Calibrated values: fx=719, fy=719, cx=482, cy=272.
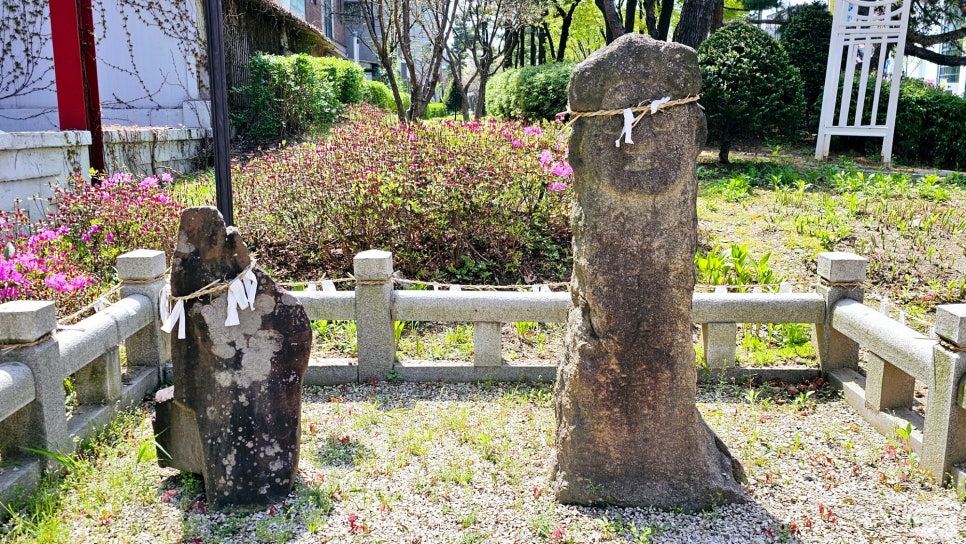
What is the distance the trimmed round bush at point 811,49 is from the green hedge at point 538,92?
13.4 ft

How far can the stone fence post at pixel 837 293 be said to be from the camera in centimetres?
422

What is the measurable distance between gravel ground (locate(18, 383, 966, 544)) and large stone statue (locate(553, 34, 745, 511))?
141 millimetres

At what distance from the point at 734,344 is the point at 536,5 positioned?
1528cm

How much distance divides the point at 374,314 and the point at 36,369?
1835 millimetres

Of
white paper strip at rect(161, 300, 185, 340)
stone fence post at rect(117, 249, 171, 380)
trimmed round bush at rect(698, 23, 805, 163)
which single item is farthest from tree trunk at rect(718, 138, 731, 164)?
white paper strip at rect(161, 300, 185, 340)

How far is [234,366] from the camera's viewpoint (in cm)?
292

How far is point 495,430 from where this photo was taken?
12.2ft

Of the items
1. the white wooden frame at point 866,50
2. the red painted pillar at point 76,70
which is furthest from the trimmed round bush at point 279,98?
the white wooden frame at point 866,50

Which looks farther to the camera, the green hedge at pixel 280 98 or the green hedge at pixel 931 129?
the green hedge at pixel 280 98

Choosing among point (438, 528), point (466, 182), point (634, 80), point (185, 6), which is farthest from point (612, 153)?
point (185, 6)

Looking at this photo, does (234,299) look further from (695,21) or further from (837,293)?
(695,21)

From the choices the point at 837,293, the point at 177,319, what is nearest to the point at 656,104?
the point at 177,319

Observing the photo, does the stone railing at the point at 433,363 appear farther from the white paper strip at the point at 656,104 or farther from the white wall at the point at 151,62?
the white wall at the point at 151,62

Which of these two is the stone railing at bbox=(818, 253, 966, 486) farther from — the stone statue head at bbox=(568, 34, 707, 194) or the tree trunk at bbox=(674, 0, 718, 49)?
the tree trunk at bbox=(674, 0, 718, 49)
